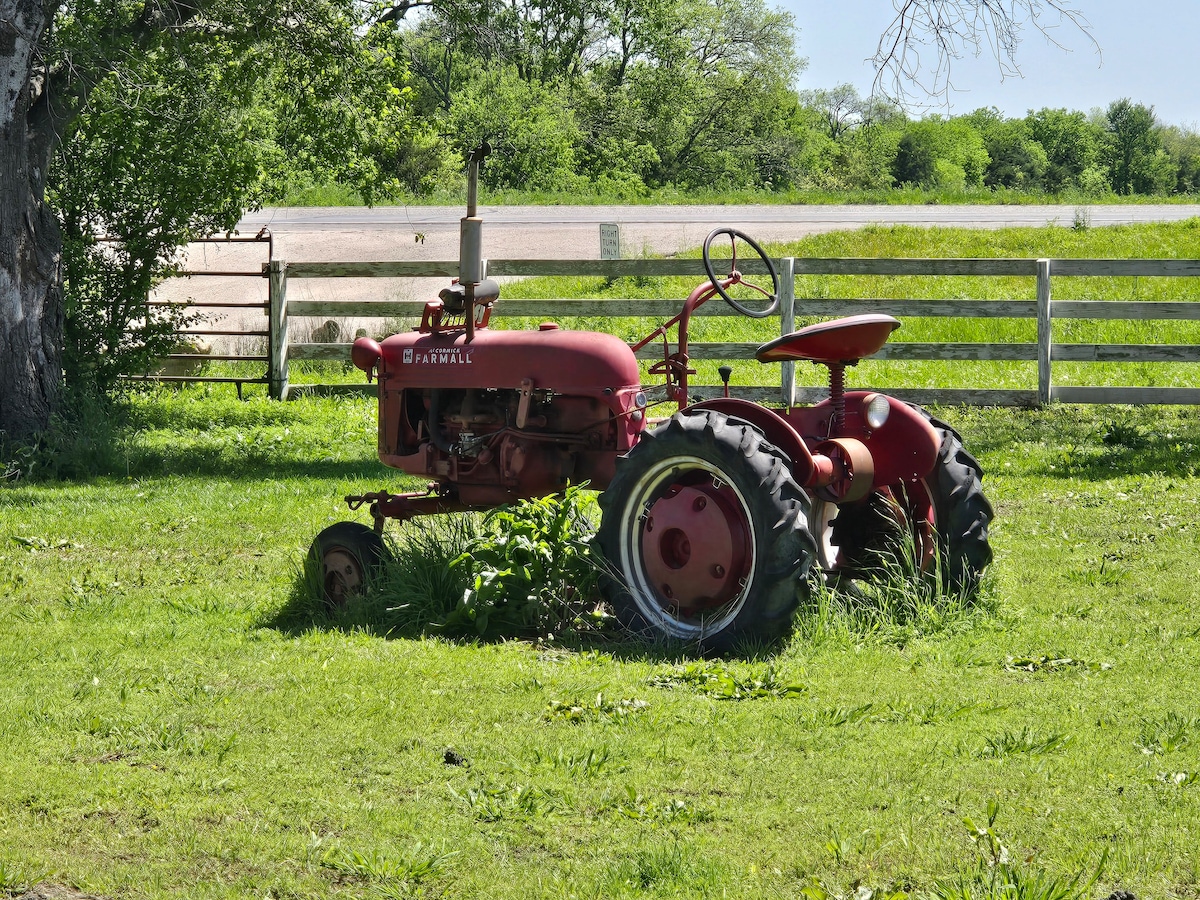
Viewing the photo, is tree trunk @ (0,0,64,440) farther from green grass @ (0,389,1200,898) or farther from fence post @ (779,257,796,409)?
fence post @ (779,257,796,409)

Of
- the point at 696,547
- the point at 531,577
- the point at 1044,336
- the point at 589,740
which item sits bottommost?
the point at 589,740

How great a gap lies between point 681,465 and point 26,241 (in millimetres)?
7345

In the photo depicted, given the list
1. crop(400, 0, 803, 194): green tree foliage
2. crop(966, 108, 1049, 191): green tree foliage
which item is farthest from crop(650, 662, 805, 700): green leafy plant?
crop(966, 108, 1049, 191): green tree foliage

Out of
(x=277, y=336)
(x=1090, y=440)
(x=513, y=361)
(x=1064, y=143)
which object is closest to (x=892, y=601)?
(x=513, y=361)

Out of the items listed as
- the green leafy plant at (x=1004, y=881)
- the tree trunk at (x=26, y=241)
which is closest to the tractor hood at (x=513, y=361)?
the green leafy plant at (x=1004, y=881)

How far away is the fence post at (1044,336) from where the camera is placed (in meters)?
12.6

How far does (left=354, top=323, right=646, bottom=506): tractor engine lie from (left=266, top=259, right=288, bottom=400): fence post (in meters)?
7.13

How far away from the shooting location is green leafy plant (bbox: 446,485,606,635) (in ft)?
19.4

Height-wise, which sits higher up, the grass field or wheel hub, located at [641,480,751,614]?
wheel hub, located at [641,480,751,614]

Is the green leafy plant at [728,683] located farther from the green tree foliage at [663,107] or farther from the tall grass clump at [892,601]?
the green tree foliage at [663,107]

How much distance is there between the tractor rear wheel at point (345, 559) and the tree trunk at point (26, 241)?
5388mm

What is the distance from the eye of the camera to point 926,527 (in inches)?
237

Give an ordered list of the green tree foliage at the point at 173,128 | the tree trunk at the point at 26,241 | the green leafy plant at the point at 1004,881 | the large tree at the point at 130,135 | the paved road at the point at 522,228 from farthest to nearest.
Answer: the paved road at the point at 522,228 → the green tree foliage at the point at 173,128 → the large tree at the point at 130,135 → the tree trunk at the point at 26,241 → the green leafy plant at the point at 1004,881

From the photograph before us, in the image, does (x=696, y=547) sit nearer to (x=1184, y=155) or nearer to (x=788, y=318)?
(x=788, y=318)
